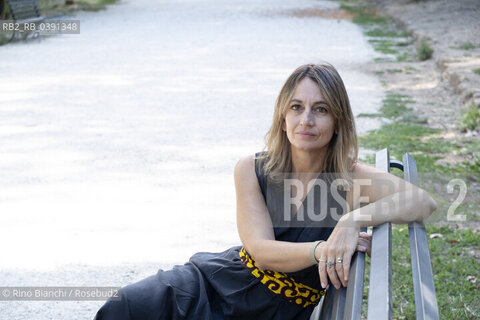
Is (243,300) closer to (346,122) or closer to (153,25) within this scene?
(346,122)

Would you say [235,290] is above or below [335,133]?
below

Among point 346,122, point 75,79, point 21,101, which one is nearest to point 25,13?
point 75,79

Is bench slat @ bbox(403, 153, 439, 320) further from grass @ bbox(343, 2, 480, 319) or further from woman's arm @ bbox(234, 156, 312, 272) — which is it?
grass @ bbox(343, 2, 480, 319)

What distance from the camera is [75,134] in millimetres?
7742

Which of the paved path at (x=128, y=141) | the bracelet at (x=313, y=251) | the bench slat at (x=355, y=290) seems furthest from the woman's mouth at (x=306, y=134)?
the paved path at (x=128, y=141)

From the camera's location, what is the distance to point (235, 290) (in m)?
2.65

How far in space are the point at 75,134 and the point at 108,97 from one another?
2060mm

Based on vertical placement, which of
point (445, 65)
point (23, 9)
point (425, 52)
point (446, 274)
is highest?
point (446, 274)

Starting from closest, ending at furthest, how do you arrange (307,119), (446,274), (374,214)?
(374,214), (307,119), (446,274)

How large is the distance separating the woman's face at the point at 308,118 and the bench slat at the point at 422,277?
1.62 feet

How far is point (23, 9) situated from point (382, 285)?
16894 mm

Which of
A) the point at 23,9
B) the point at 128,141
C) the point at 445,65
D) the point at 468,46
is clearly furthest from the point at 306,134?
the point at 23,9

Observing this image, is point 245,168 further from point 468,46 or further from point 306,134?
point 468,46

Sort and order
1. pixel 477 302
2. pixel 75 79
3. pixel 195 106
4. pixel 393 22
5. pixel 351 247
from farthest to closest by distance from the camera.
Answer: pixel 393 22 → pixel 75 79 → pixel 195 106 → pixel 477 302 → pixel 351 247
